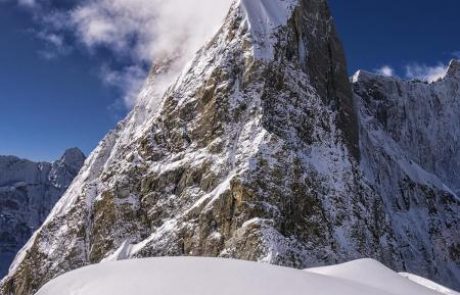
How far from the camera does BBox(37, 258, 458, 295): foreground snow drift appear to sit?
7715 millimetres

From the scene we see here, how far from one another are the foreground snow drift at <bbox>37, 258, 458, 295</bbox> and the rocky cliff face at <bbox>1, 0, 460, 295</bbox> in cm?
3762

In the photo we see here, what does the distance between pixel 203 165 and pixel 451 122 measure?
94919 millimetres

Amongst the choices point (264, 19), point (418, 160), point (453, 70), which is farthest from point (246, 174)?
point (453, 70)

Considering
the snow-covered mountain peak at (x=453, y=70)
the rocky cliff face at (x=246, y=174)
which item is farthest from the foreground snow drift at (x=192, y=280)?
the snow-covered mountain peak at (x=453, y=70)

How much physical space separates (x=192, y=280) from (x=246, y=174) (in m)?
45.4

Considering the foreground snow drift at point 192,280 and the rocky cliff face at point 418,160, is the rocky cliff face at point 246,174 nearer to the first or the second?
the rocky cliff face at point 418,160

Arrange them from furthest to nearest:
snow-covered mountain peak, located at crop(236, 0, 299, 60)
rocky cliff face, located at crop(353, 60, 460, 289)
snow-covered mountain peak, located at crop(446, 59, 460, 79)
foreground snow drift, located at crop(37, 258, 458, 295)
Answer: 1. snow-covered mountain peak, located at crop(446, 59, 460, 79)
2. rocky cliff face, located at crop(353, 60, 460, 289)
3. snow-covered mountain peak, located at crop(236, 0, 299, 60)
4. foreground snow drift, located at crop(37, 258, 458, 295)

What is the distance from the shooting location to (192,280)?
314 inches

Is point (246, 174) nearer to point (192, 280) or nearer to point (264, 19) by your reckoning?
point (264, 19)

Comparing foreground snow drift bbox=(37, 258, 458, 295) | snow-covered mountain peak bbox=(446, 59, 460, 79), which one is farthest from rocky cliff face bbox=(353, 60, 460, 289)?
foreground snow drift bbox=(37, 258, 458, 295)

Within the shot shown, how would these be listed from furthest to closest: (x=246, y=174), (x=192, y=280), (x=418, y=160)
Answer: (x=418, y=160)
(x=246, y=174)
(x=192, y=280)

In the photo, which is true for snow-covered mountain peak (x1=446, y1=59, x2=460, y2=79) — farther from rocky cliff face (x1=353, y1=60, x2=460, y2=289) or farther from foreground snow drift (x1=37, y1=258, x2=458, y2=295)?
foreground snow drift (x1=37, y1=258, x2=458, y2=295)

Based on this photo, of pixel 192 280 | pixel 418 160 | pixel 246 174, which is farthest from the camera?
pixel 418 160

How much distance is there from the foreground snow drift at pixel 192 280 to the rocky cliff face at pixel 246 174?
123 ft
